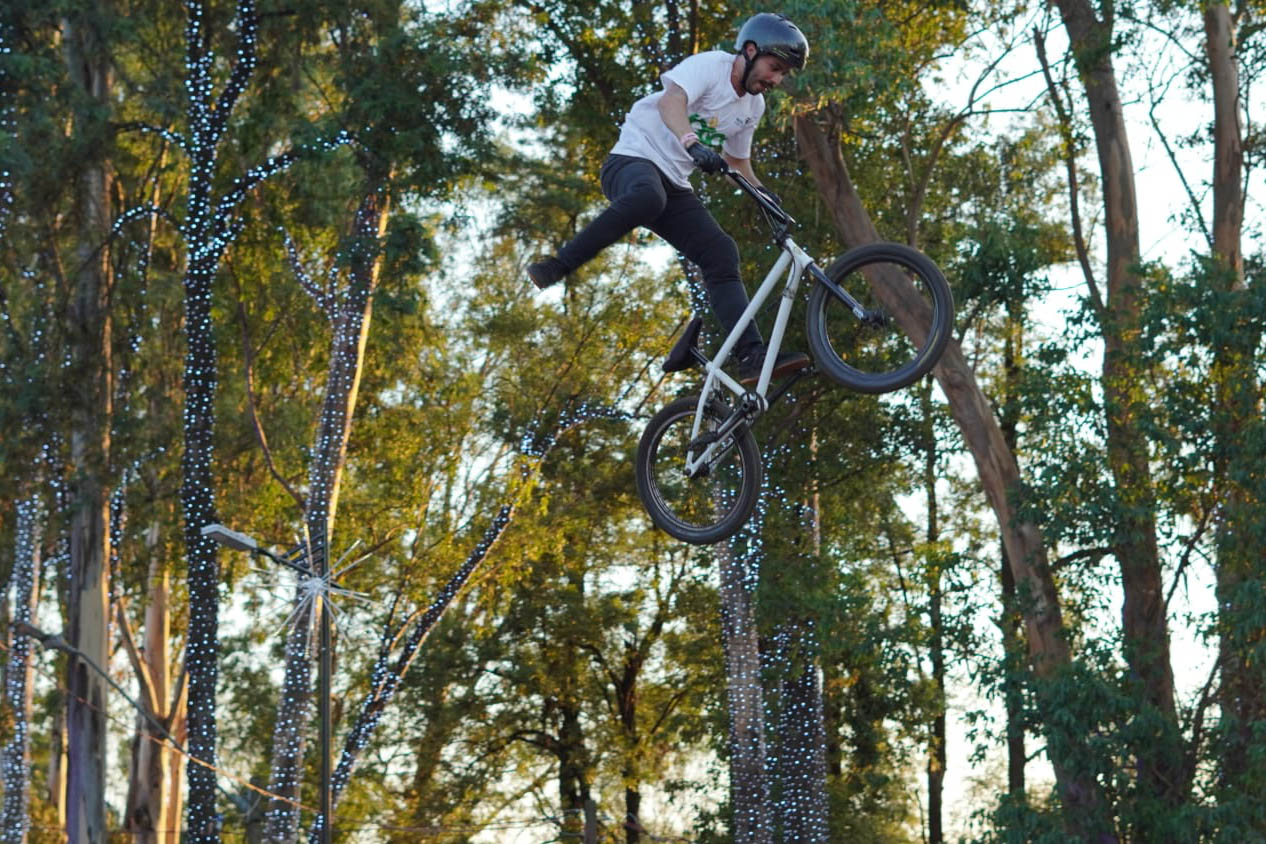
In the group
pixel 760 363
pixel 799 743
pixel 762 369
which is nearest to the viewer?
pixel 762 369

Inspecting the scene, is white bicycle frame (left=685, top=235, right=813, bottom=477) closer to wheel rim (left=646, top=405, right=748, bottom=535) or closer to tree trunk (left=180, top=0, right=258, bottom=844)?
wheel rim (left=646, top=405, right=748, bottom=535)

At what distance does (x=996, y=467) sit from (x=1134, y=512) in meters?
1.68

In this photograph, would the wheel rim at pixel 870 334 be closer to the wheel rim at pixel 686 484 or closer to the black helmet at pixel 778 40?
the wheel rim at pixel 686 484

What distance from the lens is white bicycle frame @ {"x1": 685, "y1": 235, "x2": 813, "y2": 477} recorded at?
584 cm

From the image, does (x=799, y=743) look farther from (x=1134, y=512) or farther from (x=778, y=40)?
(x=778, y=40)

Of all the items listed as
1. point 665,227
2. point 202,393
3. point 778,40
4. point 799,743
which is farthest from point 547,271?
point 799,743

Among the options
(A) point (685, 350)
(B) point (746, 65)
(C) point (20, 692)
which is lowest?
(A) point (685, 350)

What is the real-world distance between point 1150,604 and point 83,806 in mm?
12125

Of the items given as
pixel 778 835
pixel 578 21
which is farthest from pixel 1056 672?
pixel 578 21

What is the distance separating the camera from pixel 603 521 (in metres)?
23.6

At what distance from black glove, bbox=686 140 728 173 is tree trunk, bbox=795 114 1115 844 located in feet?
28.5

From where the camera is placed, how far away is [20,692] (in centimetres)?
2173

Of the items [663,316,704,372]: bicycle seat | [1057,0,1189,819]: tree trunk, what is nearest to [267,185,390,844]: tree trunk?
[1057,0,1189,819]: tree trunk

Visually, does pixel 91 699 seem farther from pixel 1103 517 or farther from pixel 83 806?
pixel 1103 517
